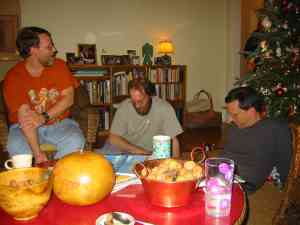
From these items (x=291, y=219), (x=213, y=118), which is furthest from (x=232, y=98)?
(x=213, y=118)

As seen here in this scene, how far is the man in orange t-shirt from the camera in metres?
2.19

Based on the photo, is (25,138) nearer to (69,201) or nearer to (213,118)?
(69,201)

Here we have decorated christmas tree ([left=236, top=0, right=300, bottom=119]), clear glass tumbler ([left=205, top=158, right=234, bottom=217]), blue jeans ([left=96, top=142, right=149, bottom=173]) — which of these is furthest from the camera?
decorated christmas tree ([left=236, top=0, right=300, bottom=119])

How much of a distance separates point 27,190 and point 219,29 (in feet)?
17.6

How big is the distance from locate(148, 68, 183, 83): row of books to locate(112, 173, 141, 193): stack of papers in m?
3.94

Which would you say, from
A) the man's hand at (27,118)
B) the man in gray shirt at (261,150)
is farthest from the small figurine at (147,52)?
the man in gray shirt at (261,150)

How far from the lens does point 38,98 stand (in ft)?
7.54

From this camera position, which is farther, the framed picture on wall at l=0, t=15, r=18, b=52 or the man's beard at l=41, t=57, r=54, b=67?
the framed picture on wall at l=0, t=15, r=18, b=52

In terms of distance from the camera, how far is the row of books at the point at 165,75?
525 cm

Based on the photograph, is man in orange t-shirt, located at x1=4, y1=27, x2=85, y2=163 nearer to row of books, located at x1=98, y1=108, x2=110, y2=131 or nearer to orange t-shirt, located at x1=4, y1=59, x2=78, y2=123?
orange t-shirt, located at x1=4, y1=59, x2=78, y2=123

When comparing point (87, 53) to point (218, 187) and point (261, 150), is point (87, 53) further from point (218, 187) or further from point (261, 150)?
point (218, 187)

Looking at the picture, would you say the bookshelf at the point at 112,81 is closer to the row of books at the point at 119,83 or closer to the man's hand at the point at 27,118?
the row of books at the point at 119,83

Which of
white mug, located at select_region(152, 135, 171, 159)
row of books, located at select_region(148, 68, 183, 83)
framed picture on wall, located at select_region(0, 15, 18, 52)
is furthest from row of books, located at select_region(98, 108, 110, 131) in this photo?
white mug, located at select_region(152, 135, 171, 159)

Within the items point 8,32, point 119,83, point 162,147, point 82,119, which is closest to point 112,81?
point 119,83
